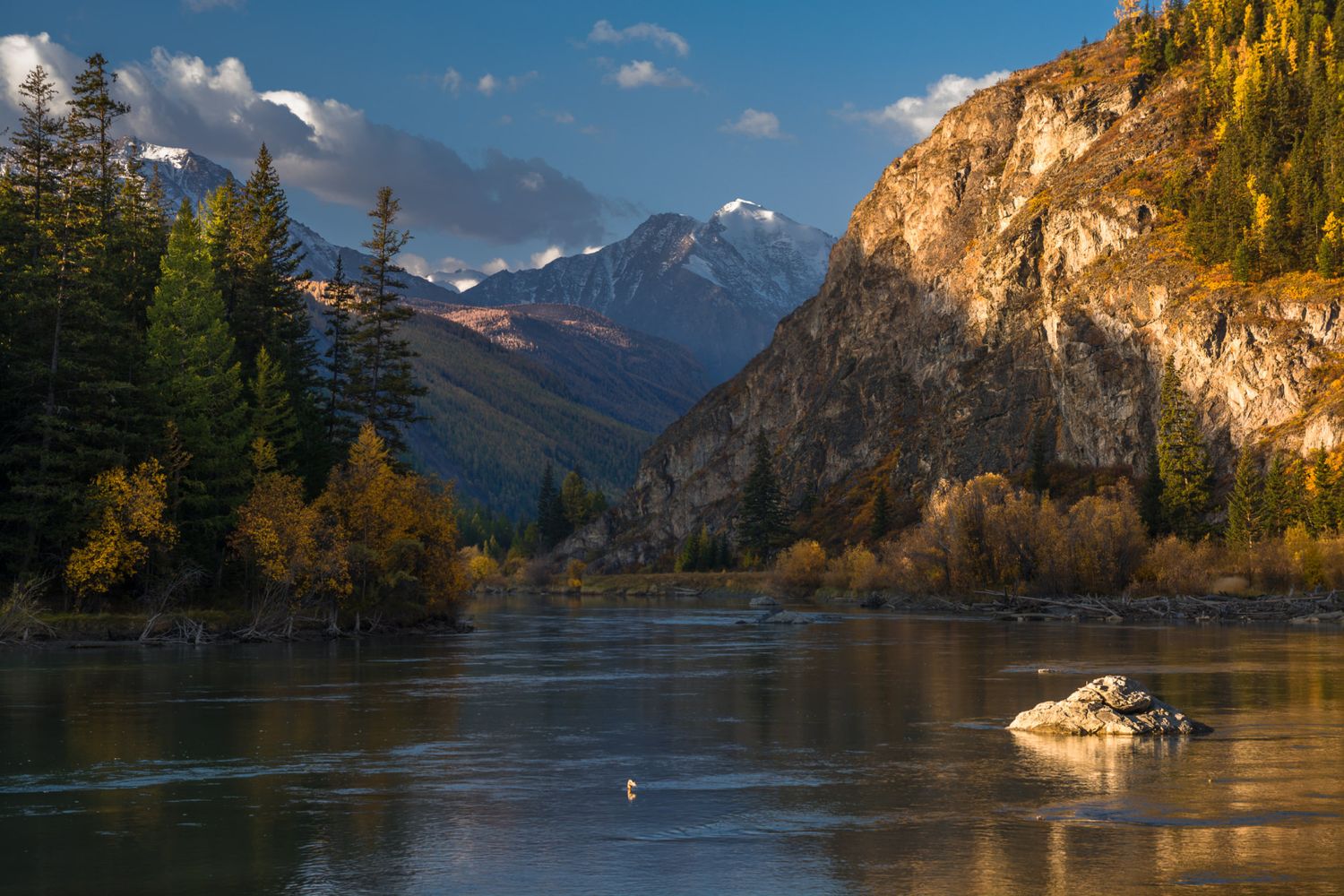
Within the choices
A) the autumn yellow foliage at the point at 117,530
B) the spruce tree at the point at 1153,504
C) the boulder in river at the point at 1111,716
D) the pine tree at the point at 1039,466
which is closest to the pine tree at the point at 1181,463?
the spruce tree at the point at 1153,504

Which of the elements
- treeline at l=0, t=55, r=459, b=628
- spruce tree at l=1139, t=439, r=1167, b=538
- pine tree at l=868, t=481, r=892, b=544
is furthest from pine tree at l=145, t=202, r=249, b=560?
pine tree at l=868, t=481, r=892, b=544

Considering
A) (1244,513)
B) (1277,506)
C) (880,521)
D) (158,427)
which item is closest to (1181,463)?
(1244,513)

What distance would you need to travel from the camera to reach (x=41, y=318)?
2672 inches

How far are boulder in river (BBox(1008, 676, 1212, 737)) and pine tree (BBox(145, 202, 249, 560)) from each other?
55.8 metres

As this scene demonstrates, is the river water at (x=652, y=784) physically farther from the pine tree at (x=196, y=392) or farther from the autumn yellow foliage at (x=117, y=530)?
the pine tree at (x=196, y=392)

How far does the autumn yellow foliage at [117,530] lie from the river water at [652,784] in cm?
1342

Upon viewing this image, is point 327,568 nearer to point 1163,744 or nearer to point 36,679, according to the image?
point 36,679

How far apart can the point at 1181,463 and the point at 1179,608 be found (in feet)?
141

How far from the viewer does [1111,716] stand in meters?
32.3

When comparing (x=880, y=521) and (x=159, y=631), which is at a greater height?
(x=880, y=521)

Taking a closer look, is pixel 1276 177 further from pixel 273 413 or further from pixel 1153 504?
pixel 273 413

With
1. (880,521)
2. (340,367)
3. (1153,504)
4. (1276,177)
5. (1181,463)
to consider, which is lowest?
(880,521)

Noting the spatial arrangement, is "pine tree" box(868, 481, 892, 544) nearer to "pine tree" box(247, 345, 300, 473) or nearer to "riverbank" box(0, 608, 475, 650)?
"pine tree" box(247, 345, 300, 473)

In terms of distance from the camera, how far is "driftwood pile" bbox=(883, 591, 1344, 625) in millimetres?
101875
